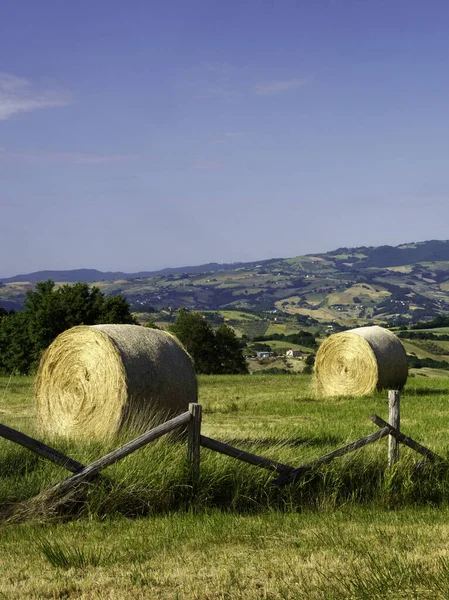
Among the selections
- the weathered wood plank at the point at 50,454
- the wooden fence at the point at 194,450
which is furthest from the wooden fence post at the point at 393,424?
the weathered wood plank at the point at 50,454

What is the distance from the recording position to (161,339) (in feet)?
46.4

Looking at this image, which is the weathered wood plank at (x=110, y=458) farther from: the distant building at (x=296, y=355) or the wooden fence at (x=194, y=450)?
the distant building at (x=296, y=355)

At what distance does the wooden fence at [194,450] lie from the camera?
8602mm

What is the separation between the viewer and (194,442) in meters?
9.33

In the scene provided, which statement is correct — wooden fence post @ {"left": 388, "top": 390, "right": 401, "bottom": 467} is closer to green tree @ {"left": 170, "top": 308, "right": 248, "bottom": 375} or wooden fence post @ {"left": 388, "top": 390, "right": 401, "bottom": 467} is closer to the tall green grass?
the tall green grass

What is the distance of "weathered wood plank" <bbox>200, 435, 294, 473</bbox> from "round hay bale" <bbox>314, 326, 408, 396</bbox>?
15395 millimetres

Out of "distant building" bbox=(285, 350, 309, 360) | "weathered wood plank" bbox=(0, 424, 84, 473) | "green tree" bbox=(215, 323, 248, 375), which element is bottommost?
"distant building" bbox=(285, 350, 309, 360)

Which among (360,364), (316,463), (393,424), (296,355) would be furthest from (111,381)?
(296,355)

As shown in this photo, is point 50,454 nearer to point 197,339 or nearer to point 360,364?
point 360,364

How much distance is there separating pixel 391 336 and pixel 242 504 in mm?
17934

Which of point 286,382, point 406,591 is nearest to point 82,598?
point 406,591

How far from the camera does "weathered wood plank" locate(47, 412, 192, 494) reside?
8.51 m

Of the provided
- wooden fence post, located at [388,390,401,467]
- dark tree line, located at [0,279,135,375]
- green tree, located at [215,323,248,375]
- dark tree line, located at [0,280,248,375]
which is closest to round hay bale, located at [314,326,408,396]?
wooden fence post, located at [388,390,401,467]

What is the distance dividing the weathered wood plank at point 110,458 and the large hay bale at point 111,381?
3256mm
